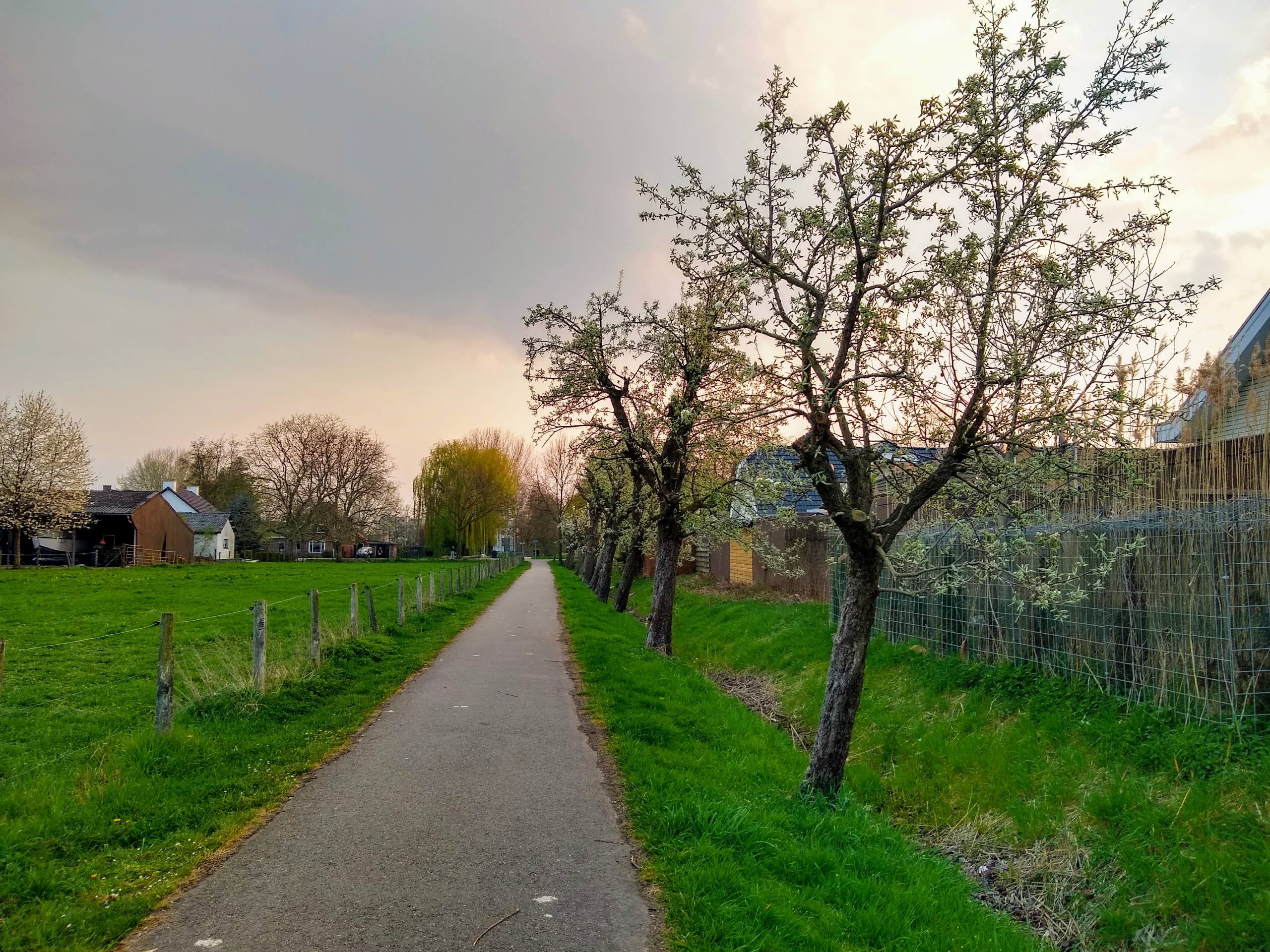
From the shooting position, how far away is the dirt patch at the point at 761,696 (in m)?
10.8

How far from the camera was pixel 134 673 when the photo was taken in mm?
11375

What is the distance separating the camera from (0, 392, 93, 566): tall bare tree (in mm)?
41438

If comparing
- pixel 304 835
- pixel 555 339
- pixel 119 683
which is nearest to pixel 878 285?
pixel 304 835

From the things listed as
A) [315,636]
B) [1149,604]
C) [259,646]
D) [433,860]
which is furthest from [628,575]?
[433,860]

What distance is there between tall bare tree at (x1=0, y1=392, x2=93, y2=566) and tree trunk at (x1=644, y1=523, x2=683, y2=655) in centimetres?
4227

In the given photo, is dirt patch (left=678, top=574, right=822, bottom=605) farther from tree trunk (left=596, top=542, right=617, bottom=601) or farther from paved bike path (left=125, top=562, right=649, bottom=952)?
paved bike path (left=125, top=562, right=649, bottom=952)

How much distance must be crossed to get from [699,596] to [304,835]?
2153 centimetres

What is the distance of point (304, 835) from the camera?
5125 millimetres

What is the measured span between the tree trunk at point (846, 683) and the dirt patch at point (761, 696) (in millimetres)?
3047

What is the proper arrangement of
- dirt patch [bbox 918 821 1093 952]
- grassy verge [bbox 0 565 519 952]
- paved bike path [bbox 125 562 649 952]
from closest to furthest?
paved bike path [bbox 125 562 649 952] < grassy verge [bbox 0 565 519 952] < dirt patch [bbox 918 821 1093 952]

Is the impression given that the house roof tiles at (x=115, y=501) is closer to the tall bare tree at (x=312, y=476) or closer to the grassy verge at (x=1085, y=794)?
the tall bare tree at (x=312, y=476)

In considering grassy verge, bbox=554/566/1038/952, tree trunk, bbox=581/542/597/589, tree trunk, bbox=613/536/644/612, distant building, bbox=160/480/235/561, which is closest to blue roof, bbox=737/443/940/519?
grassy verge, bbox=554/566/1038/952

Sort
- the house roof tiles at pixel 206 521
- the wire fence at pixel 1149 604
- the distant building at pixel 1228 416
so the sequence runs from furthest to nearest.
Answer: the house roof tiles at pixel 206 521 → the distant building at pixel 1228 416 → the wire fence at pixel 1149 604

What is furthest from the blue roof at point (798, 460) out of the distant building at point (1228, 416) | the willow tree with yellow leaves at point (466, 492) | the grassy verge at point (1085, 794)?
the willow tree with yellow leaves at point (466, 492)
